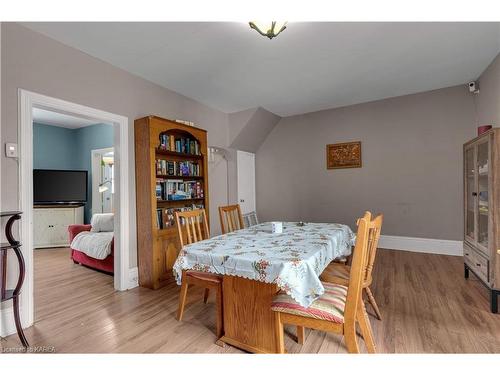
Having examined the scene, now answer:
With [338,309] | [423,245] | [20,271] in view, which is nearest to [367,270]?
[338,309]

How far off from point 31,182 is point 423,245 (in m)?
5.05

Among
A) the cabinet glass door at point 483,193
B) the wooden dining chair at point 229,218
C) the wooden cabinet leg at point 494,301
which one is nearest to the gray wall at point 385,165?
the cabinet glass door at point 483,193

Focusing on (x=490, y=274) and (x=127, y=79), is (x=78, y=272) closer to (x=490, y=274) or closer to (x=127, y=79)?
(x=127, y=79)

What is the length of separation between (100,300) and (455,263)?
4.40 metres

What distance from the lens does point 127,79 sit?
288 centimetres

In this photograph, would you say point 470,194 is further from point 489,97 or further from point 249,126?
point 249,126

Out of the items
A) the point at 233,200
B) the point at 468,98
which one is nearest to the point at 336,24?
the point at 468,98

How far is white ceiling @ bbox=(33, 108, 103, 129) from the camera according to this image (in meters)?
4.65

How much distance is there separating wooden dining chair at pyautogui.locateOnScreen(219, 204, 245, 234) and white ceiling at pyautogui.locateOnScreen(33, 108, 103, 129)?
373cm

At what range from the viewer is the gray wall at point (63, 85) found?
6.45 ft

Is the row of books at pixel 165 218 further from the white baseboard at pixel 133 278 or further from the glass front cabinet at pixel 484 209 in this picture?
the glass front cabinet at pixel 484 209

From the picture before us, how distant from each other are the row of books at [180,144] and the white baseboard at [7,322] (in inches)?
79.0

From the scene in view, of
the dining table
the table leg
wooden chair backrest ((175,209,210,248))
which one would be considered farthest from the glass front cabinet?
wooden chair backrest ((175,209,210,248))

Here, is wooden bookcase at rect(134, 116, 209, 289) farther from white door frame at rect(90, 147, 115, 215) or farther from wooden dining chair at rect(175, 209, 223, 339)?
white door frame at rect(90, 147, 115, 215)
